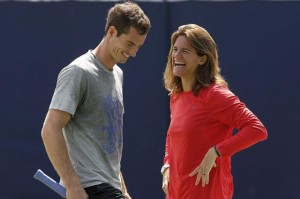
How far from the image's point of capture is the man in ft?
11.2

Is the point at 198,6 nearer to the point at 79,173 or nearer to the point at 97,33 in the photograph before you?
the point at 97,33

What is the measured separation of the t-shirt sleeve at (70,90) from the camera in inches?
135

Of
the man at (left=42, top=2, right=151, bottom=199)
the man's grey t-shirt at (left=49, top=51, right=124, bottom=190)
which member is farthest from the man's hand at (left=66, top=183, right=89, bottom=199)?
the man's grey t-shirt at (left=49, top=51, right=124, bottom=190)

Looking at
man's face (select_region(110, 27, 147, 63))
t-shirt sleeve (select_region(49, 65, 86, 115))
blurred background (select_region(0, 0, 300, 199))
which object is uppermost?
man's face (select_region(110, 27, 147, 63))

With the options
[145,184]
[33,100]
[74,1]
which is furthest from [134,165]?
[74,1]

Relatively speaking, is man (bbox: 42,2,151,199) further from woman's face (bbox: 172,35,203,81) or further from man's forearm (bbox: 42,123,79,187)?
woman's face (bbox: 172,35,203,81)

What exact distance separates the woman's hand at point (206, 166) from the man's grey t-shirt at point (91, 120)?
0.42 m

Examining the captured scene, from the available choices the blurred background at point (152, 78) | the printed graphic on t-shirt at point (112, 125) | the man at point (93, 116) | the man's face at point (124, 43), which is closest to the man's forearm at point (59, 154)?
the man at point (93, 116)

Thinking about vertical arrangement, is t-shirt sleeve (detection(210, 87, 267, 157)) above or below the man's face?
below

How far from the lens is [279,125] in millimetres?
5582

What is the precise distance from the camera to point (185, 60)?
4043 mm

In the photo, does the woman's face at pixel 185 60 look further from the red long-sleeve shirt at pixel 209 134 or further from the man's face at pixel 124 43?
the man's face at pixel 124 43

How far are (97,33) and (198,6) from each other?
81 cm

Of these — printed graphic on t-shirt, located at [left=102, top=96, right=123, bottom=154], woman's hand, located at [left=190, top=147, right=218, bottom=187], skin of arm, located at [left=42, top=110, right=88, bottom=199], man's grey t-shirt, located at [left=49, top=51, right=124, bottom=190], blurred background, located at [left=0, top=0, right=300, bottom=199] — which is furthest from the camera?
blurred background, located at [left=0, top=0, right=300, bottom=199]
